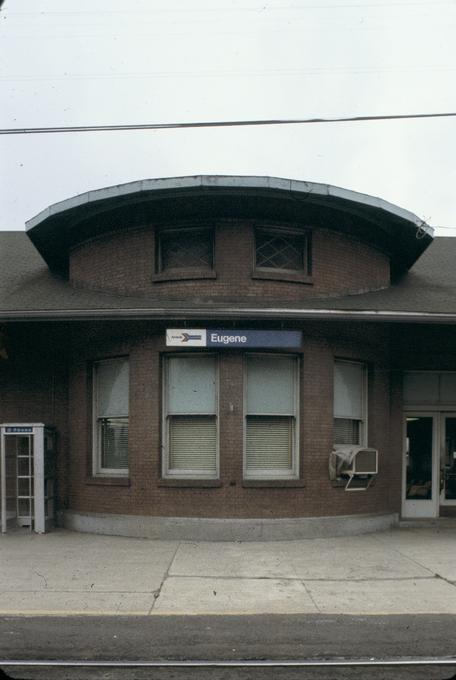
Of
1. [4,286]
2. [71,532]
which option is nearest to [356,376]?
[71,532]

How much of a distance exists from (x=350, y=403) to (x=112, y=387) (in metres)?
4.49

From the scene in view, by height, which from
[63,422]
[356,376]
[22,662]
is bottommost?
[22,662]

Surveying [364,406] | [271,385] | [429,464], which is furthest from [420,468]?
[271,385]

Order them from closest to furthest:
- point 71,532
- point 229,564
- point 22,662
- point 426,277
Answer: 1. point 22,662
2. point 229,564
3. point 71,532
4. point 426,277

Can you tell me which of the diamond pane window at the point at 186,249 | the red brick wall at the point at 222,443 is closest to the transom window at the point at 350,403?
the red brick wall at the point at 222,443

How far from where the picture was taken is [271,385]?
478 inches

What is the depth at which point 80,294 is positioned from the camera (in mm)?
12891

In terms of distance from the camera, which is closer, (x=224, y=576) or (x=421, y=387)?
(x=224, y=576)

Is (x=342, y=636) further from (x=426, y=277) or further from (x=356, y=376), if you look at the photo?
(x=426, y=277)

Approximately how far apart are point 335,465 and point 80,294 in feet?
18.5

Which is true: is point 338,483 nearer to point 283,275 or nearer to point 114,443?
point 283,275

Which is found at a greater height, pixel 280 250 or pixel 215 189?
pixel 215 189

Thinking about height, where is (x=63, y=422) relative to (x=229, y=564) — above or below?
above

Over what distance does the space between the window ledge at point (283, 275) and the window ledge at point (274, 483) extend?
354 centimetres
